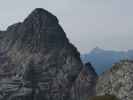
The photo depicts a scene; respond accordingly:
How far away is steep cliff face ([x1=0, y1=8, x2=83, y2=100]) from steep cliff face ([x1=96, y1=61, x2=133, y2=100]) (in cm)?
10456

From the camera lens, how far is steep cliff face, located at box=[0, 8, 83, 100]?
16662 centimetres

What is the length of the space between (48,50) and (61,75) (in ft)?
73.9

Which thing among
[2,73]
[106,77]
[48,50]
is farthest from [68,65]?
[106,77]

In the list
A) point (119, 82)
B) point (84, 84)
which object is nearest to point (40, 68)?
point (84, 84)

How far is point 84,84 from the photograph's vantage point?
526ft

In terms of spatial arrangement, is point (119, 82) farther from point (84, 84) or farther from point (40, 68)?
point (40, 68)

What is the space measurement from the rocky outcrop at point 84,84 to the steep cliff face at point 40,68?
5.92 m

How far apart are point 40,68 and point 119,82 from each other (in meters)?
127

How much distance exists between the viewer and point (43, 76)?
178m

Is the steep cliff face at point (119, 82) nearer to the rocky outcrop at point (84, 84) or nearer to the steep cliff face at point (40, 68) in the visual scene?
the rocky outcrop at point (84, 84)

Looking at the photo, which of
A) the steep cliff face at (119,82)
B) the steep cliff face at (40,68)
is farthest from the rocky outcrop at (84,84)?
the steep cliff face at (119,82)

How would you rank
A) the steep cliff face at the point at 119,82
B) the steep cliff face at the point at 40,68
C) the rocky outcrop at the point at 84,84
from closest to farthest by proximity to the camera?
the steep cliff face at the point at 119,82 < the rocky outcrop at the point at 84,84 < the steep cliff face at the point at 40,68

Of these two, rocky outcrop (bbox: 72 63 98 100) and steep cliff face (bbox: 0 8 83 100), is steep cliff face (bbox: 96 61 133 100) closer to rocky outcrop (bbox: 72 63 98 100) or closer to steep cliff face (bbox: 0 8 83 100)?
rocky outcrop (bbox: 72 63 98 100)

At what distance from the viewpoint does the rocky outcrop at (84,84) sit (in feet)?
519
